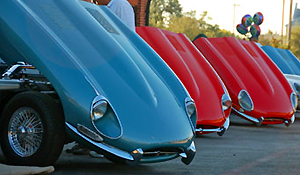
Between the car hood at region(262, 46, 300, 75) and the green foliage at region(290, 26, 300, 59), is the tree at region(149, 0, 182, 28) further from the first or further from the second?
the car hood at region(262, 46, 300, 75)

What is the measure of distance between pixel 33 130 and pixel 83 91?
53cm

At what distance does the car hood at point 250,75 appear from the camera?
10312 mm

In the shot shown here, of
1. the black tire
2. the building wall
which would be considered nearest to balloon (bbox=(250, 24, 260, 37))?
the building wall

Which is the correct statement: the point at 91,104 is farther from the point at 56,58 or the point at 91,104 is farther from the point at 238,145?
the point at 238,145

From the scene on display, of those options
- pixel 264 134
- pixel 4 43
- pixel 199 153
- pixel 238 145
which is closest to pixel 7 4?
pixel 4 43

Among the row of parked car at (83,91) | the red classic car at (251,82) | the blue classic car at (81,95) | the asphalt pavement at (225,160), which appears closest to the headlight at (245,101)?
the red classic car at (251,82)

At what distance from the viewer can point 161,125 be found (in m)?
5.47

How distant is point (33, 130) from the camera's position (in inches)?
214

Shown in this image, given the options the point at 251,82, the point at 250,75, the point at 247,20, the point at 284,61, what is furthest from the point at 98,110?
the point at 247,20

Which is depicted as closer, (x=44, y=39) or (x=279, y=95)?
(x=44, y=39)

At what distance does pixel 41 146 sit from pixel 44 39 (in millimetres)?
965

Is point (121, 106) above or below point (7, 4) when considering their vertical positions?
below

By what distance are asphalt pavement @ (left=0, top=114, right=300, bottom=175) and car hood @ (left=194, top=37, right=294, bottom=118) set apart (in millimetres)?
1089

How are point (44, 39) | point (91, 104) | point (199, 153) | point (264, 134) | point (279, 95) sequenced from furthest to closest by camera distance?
point (279, 95) < point (264, 134) < point (199, 153) < point (44, 39) < point (91, 104)
